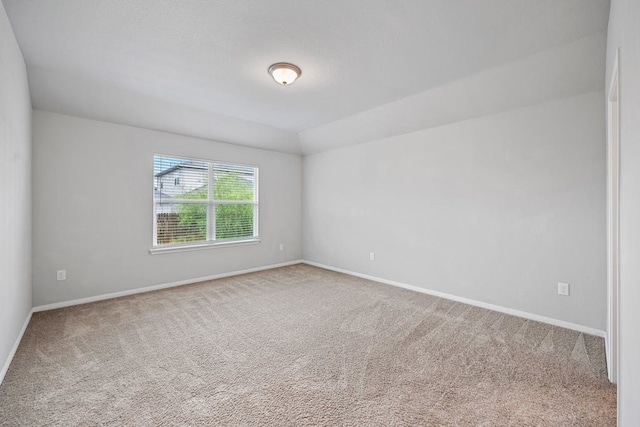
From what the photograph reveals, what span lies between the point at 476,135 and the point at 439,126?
0.50 metres

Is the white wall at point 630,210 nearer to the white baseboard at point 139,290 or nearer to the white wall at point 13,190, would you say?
the white wall at point 13,190

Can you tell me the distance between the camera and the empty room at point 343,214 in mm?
1795

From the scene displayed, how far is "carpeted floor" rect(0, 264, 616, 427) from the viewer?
166 cm

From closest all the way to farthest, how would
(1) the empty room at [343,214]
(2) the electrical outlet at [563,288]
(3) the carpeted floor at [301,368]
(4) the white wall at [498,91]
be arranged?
(3) the carpeted floor at [301,368]
(1) the empty room at [343,214]
(4) the white wall at [498,91]
(2) the electrical outlet at [563,288]

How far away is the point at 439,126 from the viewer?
12.5ft

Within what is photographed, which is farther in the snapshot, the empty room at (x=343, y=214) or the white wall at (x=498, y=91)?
the white wall at (x=498, y=91)

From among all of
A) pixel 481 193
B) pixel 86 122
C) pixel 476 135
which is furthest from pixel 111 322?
pixel 476 135

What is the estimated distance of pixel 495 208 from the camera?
3.35 m

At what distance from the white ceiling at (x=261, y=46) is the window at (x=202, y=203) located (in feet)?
3.08

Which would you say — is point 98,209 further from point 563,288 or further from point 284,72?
point 563,288

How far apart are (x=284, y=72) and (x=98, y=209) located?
9.69 feet

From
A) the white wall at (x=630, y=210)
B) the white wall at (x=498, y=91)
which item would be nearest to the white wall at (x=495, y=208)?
the white wall at (x=498, y=91)

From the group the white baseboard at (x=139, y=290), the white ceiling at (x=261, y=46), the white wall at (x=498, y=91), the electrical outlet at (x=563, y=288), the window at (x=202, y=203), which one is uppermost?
the white ceiling at (x=261, y=46)

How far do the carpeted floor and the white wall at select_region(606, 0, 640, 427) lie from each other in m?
0.67
